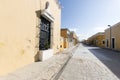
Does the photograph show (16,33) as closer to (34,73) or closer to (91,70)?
(34,73)

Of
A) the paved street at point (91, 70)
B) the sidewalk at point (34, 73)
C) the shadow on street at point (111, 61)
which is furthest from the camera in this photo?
the shadow on street at point (111, 61)

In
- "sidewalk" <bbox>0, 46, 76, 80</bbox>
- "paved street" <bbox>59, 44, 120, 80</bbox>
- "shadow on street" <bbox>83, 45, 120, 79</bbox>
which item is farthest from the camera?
"shadow on street" <bbox>83, 45, 120, 79</bbox>

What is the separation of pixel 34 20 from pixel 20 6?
245cm

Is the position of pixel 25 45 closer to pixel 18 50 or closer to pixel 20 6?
pixel 18 50

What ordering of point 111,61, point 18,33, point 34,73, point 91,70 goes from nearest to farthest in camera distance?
point 34,73
point 18,33
point 91,70
point 111,61

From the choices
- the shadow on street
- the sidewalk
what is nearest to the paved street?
the shadow on street

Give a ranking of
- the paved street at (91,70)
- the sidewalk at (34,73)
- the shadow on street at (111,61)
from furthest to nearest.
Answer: the shadow on street at (111,61)
the paved street at (91,70)
the sidewalk at (34,73)

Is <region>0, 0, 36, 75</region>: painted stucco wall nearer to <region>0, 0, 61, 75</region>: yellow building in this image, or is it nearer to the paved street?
<region>0, 0, 61, 75</region>: yellow building

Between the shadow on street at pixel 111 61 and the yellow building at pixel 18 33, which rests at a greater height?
the yellow building at pixel 18 33

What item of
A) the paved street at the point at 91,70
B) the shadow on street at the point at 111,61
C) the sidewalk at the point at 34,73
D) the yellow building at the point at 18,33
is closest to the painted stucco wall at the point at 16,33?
the yellow building at the point at 18,33

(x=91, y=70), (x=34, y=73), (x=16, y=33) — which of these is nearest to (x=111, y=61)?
(x=91, y=70)

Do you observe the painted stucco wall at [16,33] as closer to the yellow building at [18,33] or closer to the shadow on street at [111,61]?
the yellow building at [18,33]

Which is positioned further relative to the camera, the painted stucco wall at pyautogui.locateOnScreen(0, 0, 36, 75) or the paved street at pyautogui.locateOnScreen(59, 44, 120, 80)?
the paved street at pyautogui.locateOnScreen(59, 44, 120, 80)

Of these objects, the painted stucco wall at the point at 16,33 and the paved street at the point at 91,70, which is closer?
the painted stucco wall at the point at 16,33
